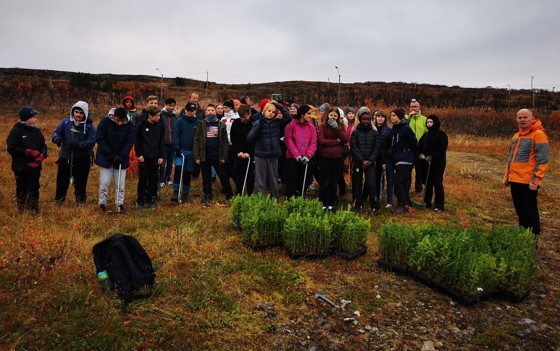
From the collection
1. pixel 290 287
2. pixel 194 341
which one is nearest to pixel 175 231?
pixel 290 287

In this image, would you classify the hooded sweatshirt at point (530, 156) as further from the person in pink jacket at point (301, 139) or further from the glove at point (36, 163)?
the glove at point (36, 163)

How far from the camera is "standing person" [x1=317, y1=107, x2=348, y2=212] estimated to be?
745 cm

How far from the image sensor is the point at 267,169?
7594mm

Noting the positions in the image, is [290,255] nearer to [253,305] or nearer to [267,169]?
[253,305]

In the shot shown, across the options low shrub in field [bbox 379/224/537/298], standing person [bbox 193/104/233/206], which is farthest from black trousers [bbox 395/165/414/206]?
standing person [bbox 193/104/233/206]

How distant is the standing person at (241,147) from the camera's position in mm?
8016

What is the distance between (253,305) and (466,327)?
7.39 ft

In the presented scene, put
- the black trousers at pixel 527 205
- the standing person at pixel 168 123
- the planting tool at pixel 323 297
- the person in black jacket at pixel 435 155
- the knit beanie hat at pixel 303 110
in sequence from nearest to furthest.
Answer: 1. the planting tool at pixel 323 297
2. the black trousers at pixel 527 205
3. the knit beanie hat at pixel 303 110
4. the person in black jacket at pixel 435 155
5. the standing person at pixel 168 123

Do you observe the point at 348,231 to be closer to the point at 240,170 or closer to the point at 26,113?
the point at 240,170

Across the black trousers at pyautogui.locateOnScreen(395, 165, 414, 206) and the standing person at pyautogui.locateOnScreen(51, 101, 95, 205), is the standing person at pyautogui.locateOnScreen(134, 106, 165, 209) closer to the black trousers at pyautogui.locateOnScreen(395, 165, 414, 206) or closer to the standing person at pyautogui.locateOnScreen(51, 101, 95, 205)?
the standing person at pyautogui.locateOnScreen(51, 101, 95, 205)

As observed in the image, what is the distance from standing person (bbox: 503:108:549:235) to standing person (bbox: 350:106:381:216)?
237cm

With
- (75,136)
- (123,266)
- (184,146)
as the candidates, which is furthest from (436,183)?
(75,136)

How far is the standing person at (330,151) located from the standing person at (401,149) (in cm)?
111

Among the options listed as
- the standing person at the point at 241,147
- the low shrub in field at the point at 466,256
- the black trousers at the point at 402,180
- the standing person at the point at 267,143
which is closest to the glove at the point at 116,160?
the standing person at the point at 241,147
